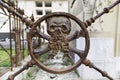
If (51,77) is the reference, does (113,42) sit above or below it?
above

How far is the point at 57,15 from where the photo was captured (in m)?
0.59

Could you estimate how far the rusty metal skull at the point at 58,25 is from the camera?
0.60m

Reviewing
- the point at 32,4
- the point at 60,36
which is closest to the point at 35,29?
the point at 60,36

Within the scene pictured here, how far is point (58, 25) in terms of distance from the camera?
1.97ft

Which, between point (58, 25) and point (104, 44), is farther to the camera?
point (104, 44)

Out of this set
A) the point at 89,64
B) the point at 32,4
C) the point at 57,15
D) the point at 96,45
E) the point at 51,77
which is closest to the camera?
the point at 57,15

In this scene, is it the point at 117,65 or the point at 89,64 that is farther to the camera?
the point at 117,65

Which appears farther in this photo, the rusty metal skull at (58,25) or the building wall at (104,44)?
the building wall at (104,44)

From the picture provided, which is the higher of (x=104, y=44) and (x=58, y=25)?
(x=58, y=25)

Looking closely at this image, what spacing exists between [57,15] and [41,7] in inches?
586

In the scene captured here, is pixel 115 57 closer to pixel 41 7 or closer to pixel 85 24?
pixel 85 24

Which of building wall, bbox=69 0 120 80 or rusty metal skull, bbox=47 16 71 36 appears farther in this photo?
building wall, bbox=69 0 120 80

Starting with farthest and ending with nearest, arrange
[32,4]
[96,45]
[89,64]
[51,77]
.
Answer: [32,4], [96,45], [51,77], [89,64]

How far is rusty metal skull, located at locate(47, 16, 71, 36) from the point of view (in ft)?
1.96
